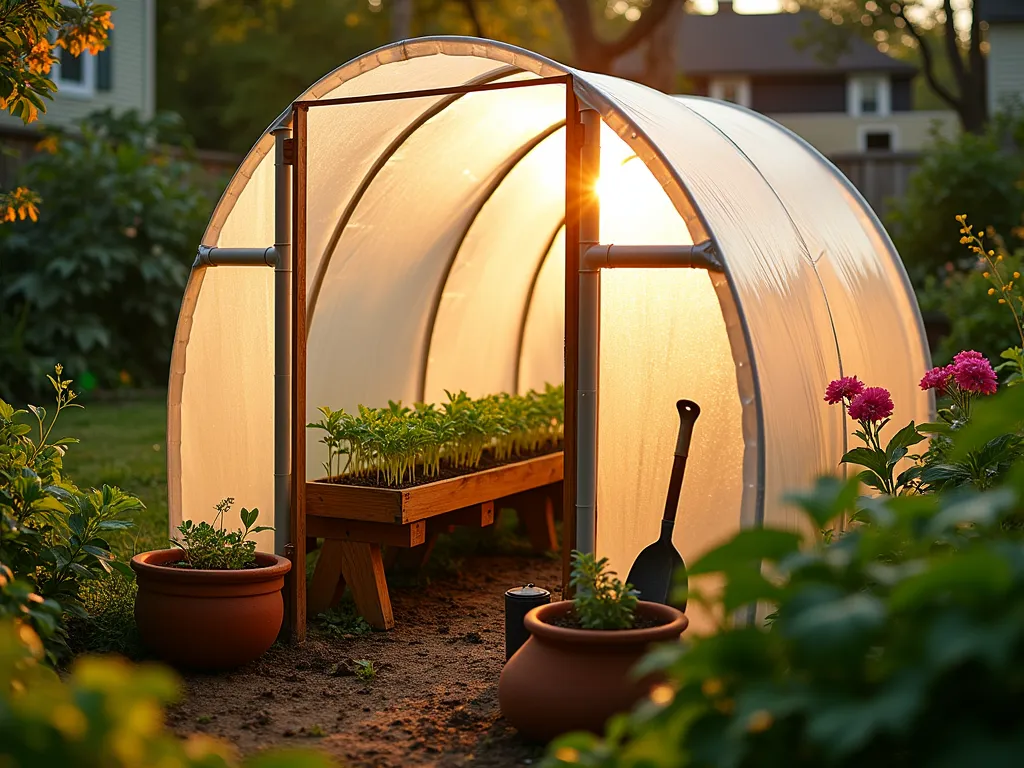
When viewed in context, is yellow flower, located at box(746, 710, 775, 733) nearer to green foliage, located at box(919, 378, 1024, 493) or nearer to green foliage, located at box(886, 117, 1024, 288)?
green foliage, located at box(919, 378, 1024, 493)

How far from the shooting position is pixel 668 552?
4.31 metres

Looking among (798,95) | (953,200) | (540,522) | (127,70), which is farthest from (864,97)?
(540,522)

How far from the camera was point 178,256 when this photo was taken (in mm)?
12234

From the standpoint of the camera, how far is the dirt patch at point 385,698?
12.6ft

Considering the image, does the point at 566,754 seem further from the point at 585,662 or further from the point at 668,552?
the point at 668,552

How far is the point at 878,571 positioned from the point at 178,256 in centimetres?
1117

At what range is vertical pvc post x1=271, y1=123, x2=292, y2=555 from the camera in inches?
199

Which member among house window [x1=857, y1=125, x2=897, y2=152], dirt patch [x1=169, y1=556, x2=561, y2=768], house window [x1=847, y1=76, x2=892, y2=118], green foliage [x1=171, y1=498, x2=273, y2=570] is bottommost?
dirt patch [x1=169, y1=556, x2=561, y2=768]

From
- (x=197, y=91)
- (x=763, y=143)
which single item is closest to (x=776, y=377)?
(x=763, y=143)

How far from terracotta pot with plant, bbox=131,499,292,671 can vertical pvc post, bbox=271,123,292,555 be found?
41 centimetres

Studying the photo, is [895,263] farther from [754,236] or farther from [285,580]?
[285,580]

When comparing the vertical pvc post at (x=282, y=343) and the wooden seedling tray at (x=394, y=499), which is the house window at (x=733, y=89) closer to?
the wooden seedling tray at (x=394, y=499)

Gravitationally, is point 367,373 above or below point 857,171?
below

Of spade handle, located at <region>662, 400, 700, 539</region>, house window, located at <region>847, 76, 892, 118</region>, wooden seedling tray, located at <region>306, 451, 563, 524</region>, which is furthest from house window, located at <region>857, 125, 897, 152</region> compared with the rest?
spade handle, located at <region>662, 400, 700, 539</region>
